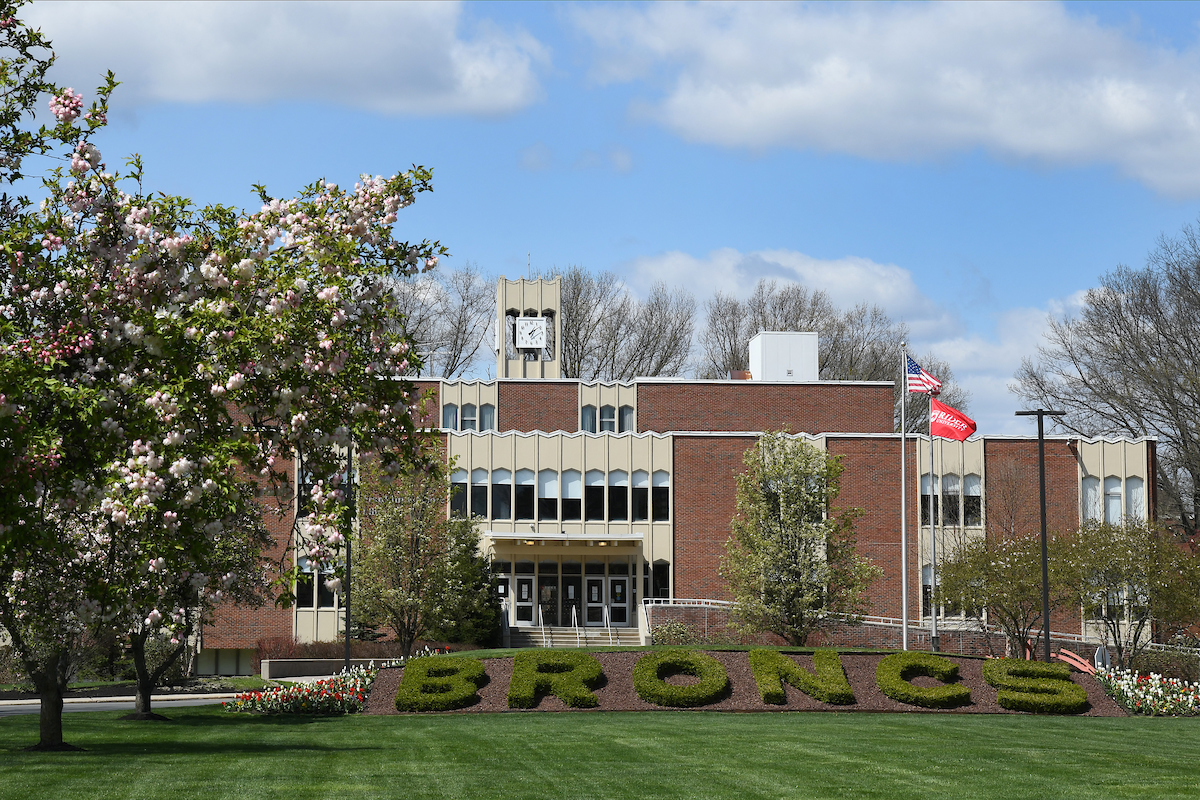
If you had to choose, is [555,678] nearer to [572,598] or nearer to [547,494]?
[547,494]

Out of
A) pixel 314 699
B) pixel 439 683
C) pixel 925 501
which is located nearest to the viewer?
pixel 439 683

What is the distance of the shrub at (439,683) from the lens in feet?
86.5

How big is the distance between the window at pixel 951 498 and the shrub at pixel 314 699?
29315mm

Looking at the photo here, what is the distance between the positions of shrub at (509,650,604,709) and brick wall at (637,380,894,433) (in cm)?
2799

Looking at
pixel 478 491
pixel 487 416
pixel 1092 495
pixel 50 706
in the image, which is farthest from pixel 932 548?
pixel 50 706

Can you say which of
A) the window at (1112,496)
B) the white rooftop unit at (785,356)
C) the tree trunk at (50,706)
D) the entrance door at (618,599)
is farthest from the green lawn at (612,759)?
the white rooftop unit at (785,356)

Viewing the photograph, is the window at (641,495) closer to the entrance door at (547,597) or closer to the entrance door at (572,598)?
the entrance door at (572,598)

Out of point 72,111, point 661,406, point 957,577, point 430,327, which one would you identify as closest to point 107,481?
point 72,111

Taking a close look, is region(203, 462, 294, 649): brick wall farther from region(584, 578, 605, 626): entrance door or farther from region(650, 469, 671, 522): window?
→ region(650, 469, 671, 522): window

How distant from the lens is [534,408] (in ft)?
186

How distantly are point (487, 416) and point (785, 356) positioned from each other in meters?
14.9

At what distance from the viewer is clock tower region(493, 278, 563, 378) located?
201 ft

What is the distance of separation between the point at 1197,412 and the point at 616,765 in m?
43.3

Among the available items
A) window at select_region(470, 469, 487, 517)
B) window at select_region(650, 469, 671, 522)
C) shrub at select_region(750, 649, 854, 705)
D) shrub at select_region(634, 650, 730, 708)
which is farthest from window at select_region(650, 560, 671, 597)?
shrub at select_region(634, 650, 730, 708)
